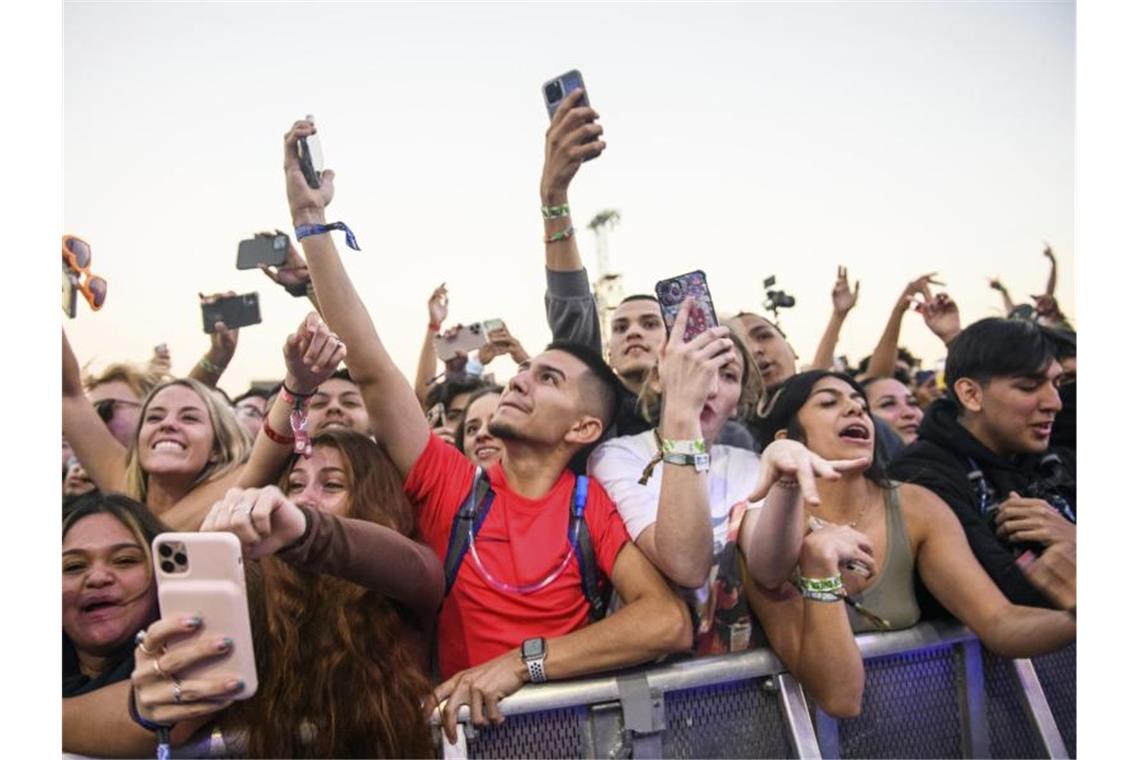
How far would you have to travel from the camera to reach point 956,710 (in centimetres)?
262

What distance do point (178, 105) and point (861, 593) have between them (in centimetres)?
188

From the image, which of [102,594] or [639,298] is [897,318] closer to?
[639,298]

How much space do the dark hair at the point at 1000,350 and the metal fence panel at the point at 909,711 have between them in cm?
67

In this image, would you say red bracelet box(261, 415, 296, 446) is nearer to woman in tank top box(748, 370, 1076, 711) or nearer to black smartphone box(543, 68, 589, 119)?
black smartphone box(543, 68, 589, 119)

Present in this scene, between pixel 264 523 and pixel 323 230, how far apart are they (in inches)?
26.2

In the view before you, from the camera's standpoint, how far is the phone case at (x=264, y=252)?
239 centimetres

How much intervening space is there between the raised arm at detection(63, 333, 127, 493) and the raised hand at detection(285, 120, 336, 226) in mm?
539

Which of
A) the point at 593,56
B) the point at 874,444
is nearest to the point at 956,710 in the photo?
the point at 874,444

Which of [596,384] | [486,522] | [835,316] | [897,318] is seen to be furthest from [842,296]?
[486,522]

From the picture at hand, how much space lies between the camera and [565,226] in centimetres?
254

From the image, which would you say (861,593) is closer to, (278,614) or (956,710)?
(956,710)

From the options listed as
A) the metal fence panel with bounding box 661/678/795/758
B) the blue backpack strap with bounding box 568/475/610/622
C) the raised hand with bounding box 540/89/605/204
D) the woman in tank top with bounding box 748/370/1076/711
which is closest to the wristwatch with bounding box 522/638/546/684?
the blue backpack strap with bounding box 568/475/610/622

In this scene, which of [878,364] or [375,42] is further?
[878,364]
